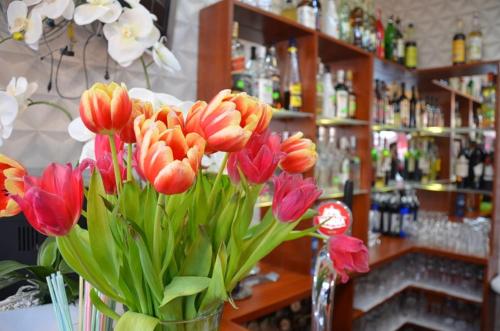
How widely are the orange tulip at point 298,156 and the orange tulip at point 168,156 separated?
0.15 meters

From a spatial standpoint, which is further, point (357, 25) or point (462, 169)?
point (462, 169)

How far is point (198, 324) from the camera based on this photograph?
1.67 ft

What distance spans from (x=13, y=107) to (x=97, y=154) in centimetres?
29

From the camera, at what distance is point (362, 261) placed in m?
0.56

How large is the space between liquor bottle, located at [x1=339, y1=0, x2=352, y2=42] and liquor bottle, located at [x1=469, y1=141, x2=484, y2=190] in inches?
57.6

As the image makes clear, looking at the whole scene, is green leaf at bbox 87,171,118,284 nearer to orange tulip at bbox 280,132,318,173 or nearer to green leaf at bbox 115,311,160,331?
green leaf at bbox 115,311,160,331

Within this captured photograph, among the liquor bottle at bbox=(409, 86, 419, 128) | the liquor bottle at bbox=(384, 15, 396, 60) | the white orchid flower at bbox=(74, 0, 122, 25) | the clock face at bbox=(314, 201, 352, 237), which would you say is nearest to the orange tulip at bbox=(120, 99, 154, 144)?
the white orchid flower at bbox=(74, 0, 122, 25)

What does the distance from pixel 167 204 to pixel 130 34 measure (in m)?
0.50

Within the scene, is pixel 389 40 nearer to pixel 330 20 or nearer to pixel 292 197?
pixel 330 20

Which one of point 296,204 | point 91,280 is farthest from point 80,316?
point 296,204

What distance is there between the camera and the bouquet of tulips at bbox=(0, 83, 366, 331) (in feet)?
1.38

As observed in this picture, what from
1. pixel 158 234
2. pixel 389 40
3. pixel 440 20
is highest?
pixel 440 20

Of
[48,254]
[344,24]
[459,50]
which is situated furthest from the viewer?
[459,50]

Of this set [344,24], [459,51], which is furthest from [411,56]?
[344,24]
